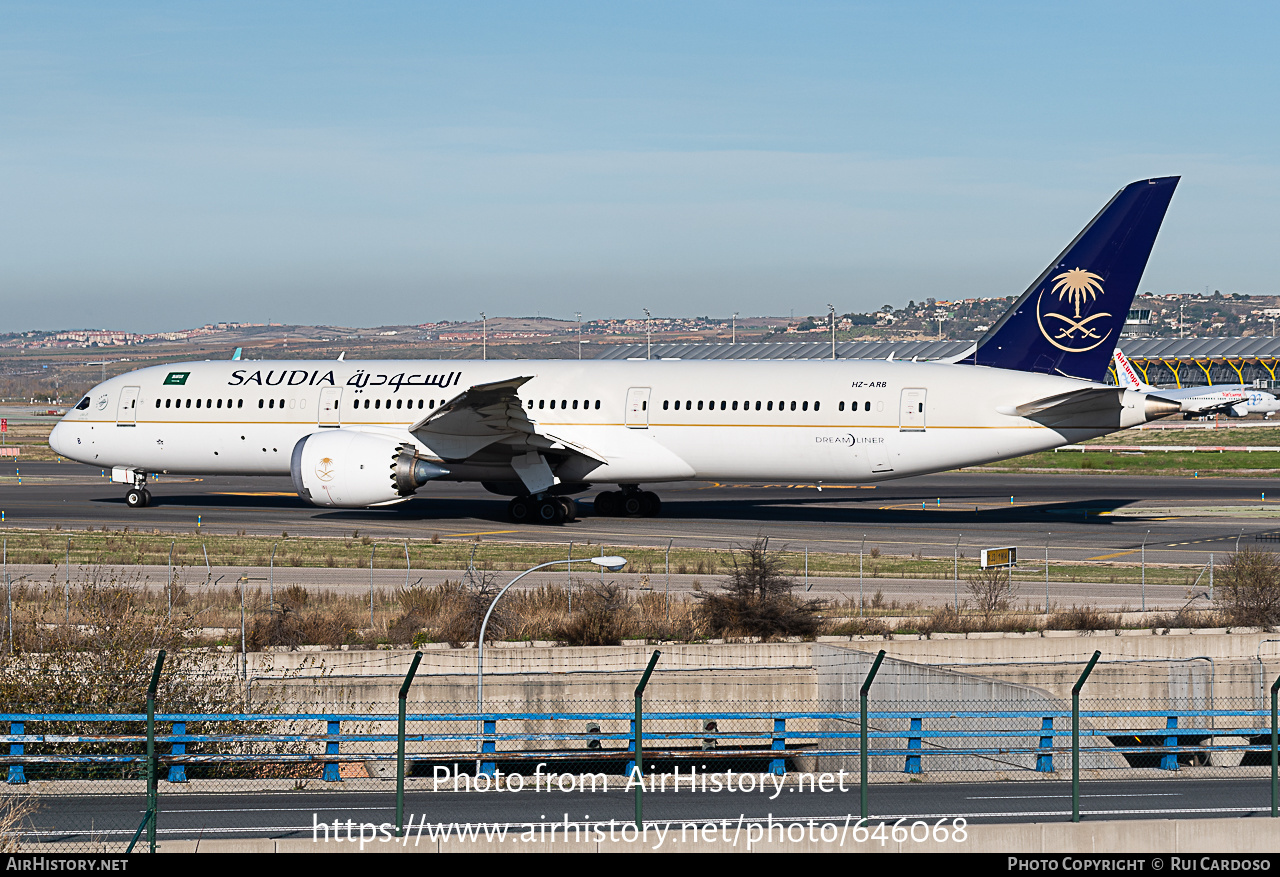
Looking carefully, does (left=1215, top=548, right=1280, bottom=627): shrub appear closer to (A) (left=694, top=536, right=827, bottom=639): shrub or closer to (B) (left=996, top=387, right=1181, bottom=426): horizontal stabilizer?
(B) (left=996, top=387, right=1181, bottom=426): horizontal stabilizer

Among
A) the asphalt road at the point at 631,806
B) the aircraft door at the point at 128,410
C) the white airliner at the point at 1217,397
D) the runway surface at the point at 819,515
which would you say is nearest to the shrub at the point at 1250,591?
the runway surface at the point at 819,515

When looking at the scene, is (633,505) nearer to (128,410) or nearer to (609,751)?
(128,410)

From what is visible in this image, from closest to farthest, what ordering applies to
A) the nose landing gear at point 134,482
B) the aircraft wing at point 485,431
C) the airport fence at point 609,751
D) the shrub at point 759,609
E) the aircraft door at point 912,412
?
1. the airport fence at point 609,751
2. the shrub at point 759,609
3. the aircraft door at point 912,412
4. the aircraft wing at point 485,431
5. the nose landing gear at point 134,482

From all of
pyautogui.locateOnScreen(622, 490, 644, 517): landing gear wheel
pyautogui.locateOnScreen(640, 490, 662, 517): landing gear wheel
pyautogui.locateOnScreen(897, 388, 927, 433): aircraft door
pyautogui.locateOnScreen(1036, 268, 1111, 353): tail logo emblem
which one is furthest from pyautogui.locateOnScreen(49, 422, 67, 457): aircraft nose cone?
pyautogui.locateOnScreen(1036, 268, 1111, 353): tail logo emblem

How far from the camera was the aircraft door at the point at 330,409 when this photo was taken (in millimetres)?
44406

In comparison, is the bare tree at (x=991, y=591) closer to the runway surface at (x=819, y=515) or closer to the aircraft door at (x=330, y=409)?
the runway surface at (x=819, y=515)

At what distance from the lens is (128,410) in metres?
46.8

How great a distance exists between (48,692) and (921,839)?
43.5 ft

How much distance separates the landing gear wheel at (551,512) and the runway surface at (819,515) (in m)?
0.55

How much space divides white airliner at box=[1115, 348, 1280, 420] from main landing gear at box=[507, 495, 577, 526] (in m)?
16.7

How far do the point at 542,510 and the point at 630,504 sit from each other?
132 inches

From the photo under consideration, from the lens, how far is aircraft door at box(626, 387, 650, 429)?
42250 millimetres

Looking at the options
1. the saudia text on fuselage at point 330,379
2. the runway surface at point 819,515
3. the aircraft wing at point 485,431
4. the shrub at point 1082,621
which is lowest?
the shrub at point 1082,621

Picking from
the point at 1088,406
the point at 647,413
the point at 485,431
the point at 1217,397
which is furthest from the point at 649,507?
the point at 1217,397
